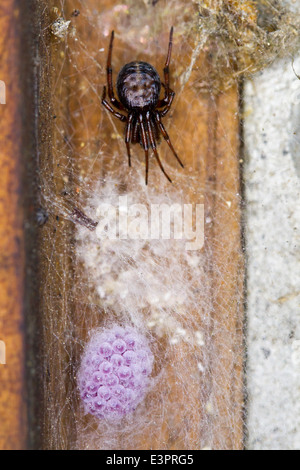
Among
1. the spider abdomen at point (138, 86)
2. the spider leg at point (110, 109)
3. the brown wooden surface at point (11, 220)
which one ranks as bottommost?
the brown wooden surface at point (11, 220)

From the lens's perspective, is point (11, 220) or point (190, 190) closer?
point (11, 220)

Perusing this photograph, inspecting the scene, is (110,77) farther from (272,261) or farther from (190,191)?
(272,261)

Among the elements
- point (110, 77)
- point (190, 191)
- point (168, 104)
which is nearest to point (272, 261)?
point (190, 191)

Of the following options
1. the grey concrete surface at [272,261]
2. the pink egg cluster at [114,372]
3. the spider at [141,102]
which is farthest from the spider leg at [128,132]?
the pink egg cluster at [114,372]

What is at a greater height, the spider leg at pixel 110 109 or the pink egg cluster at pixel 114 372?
the spider leg at pixel 110 109

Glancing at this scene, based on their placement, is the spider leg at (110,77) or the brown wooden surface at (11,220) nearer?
the brown wooden surface at (11,220)

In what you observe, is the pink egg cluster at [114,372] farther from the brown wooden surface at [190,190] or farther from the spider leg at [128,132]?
the spider leg at [128,132]

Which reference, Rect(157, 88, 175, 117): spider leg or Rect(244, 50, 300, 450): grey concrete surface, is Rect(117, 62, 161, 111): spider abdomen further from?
Rect(244, 50, 300, 450): grey concrete surface

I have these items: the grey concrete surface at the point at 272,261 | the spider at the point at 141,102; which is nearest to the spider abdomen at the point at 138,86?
the spider at the point at 141,102
